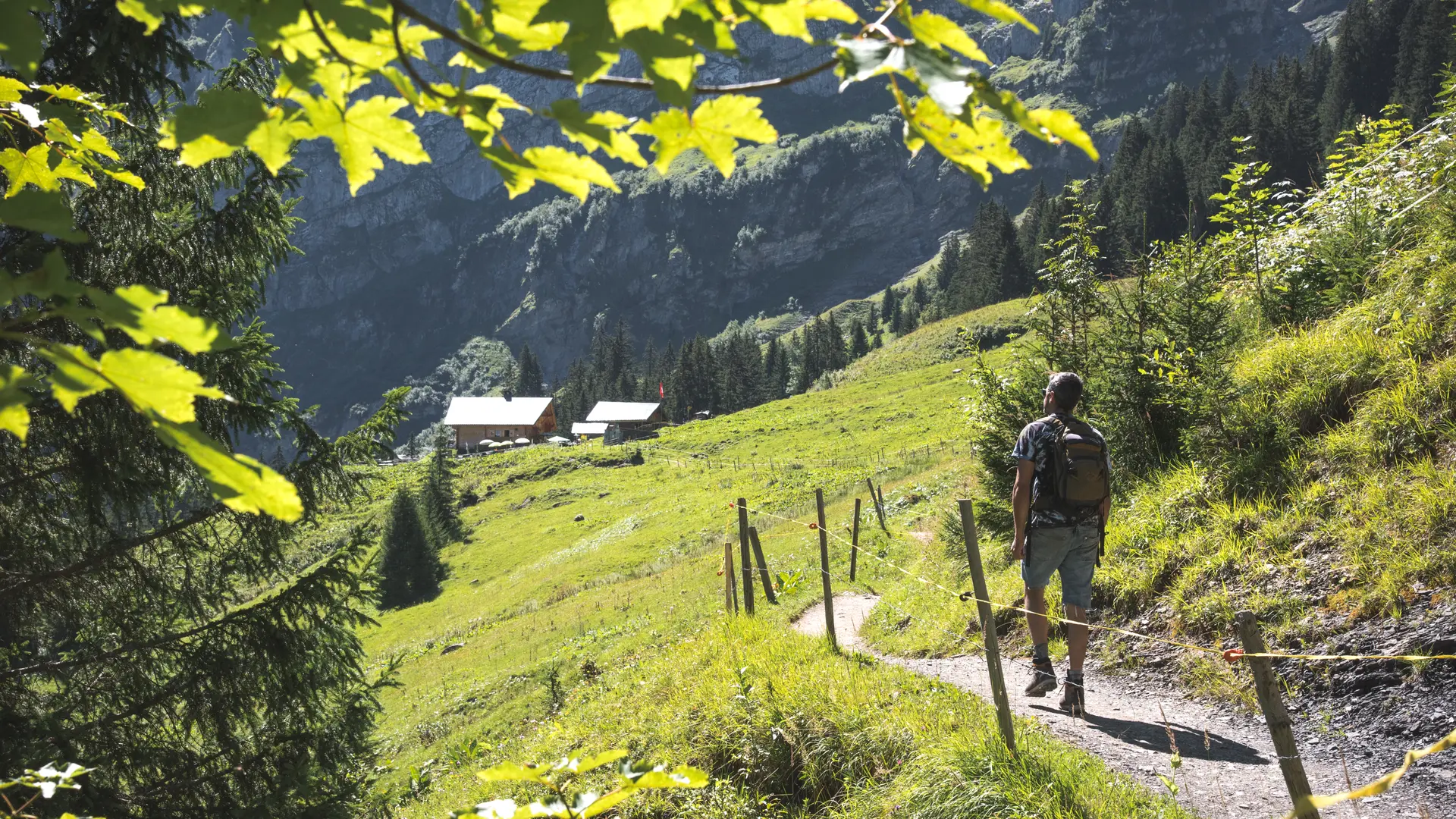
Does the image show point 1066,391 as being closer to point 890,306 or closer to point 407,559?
point 407,559

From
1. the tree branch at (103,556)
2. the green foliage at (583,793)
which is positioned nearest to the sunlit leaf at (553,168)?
the green foliage at (583,793)

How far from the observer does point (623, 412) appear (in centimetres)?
10900

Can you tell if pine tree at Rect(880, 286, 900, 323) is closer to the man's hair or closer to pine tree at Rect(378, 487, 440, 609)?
pine tree at Rect(378, 487, 440, 609)

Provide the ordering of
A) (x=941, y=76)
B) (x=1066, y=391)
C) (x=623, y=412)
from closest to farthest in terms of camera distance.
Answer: (x=941, y=76) < (x=1066, y=391) < (x=623, y=412)

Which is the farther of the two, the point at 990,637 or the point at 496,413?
the point at 496,413

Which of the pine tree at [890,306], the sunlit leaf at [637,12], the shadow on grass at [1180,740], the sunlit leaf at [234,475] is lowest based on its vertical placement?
the shadow on grass at [1180,740]

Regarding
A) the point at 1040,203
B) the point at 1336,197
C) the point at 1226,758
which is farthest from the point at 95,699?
the point at 1040,203

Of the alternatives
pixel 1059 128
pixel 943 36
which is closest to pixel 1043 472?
pixel 1059 128

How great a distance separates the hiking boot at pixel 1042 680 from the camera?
645 cm

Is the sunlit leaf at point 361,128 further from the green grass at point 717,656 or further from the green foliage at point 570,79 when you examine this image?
the green grass at point 717,656

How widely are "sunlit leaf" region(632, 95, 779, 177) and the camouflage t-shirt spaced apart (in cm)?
533

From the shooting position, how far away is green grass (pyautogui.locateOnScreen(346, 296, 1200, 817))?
5.33 m

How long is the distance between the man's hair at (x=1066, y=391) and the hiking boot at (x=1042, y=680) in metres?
2.07

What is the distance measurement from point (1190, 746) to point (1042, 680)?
1308 millimetres
